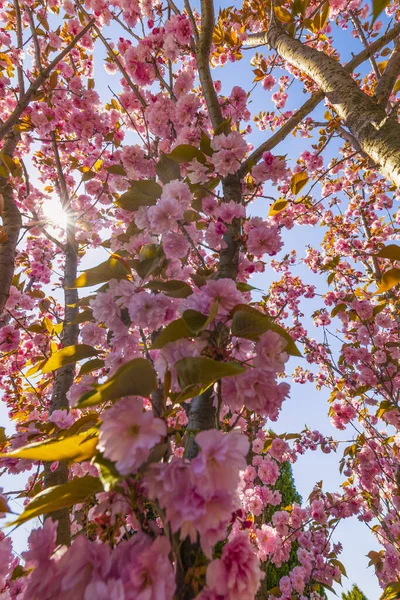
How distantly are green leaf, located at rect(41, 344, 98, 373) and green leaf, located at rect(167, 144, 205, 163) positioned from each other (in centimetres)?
88

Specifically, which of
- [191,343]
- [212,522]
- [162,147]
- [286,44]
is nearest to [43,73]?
[162,147]

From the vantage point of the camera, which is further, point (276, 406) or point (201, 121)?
point (201, 121)

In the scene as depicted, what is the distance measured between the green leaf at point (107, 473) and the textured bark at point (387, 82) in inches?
73.7

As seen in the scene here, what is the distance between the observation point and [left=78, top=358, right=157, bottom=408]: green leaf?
25.7 inches

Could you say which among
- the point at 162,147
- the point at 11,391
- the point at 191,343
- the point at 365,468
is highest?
the point at 162,147

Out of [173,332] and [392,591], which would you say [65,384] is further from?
[392,591]

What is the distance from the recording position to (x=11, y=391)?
4.18 m

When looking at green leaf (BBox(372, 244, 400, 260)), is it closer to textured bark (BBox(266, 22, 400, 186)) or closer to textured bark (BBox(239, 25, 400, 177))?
textured bark (BBox(266, 22, 400, 186))

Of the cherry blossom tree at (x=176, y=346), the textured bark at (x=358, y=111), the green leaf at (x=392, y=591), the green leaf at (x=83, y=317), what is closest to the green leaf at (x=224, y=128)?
the cherry blossom tree at (x=176, y=346)

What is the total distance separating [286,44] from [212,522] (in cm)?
277

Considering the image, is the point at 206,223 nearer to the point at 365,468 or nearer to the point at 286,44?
the point at 286,44

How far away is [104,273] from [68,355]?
289mm

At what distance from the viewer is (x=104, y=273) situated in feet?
3.69

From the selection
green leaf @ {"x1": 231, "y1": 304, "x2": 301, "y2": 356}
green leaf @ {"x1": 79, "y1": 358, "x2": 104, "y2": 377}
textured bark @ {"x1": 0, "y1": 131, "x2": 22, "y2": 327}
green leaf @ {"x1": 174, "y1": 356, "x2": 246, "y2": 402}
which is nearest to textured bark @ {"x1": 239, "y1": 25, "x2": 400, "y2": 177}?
green leaf @ {"x1": 231, "y1": 304, "x2": 301, "y2": 356}
